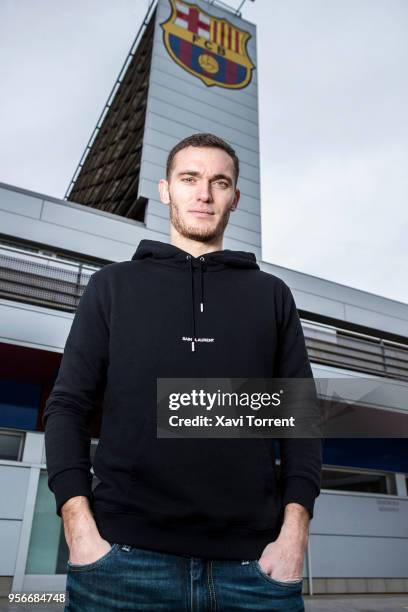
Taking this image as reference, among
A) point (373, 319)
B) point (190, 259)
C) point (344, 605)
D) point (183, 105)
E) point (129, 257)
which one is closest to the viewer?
point (190, 259)

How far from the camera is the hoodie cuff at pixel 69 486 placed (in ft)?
3.54

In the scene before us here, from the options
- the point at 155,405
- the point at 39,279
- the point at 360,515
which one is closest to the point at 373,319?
the point at 360,515

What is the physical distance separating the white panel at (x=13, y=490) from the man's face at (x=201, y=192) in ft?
20.6

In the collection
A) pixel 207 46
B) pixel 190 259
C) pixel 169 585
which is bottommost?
pixel 169 585

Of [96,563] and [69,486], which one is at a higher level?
[69,486]

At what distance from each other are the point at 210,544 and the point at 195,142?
126cm

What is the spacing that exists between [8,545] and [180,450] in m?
6.47

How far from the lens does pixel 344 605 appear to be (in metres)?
6.70

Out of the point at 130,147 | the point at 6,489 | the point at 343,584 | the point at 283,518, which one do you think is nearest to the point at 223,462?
the point at 283,518

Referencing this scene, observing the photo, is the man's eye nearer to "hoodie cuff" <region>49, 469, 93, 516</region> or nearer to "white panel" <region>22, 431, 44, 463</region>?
"hoodie cuff" <region>49, 469, 93, 516</region>

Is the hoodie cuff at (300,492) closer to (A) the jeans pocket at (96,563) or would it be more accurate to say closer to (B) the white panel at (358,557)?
(A) the jeans pocket at (96,563)

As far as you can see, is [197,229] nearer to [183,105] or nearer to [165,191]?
[165,191]

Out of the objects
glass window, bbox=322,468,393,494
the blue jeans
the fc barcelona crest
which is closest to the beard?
the blue jeans
